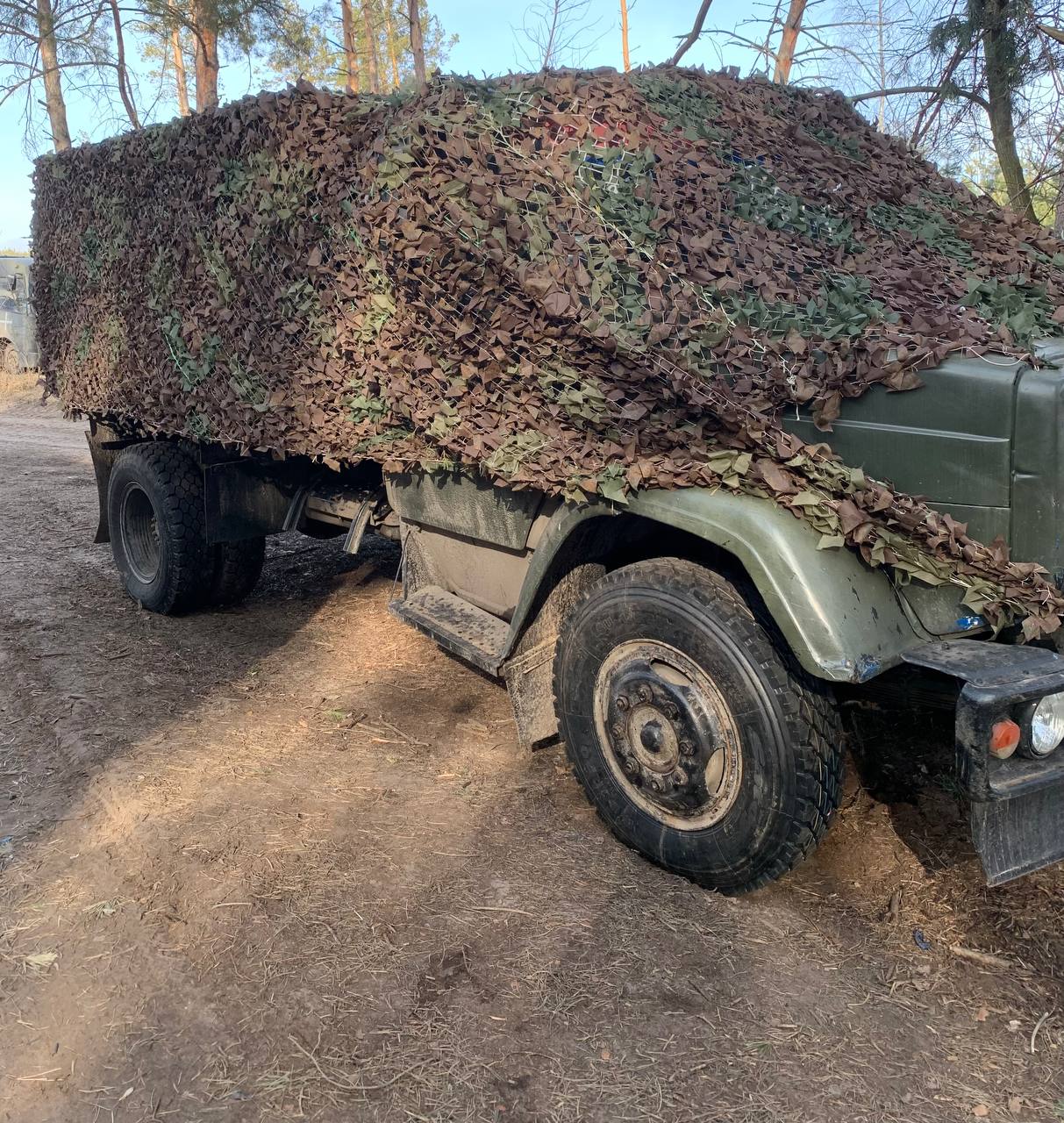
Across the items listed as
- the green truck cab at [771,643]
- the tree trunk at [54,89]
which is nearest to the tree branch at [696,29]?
the green truck cab at [771,643]

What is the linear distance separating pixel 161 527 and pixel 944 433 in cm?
444

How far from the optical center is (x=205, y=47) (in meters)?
13.7

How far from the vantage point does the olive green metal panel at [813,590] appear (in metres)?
2.47

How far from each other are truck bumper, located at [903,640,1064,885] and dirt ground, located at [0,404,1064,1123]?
0.42 m

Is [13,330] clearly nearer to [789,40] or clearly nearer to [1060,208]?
[789,40]

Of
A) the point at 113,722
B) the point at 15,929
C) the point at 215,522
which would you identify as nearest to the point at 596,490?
the point at 15,929

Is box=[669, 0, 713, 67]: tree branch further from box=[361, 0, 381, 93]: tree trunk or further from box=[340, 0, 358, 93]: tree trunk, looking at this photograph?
box=[361, 0, 381, 93]: tree trunk

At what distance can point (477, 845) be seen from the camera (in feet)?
10.8

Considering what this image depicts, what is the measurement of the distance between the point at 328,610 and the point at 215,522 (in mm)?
901

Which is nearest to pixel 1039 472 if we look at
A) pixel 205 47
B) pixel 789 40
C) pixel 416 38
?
pixel 789 40

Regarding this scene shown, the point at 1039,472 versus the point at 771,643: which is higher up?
the point at 1039,472

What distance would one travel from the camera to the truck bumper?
226cm

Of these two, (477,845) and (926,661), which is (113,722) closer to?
(477,845)

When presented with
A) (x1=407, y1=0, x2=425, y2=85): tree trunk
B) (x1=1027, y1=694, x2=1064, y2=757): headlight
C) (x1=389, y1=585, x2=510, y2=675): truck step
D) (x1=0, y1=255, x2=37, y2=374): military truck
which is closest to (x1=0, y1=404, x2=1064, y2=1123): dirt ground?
(x1=389, y1=585, x2=510, y2=675): truck step
